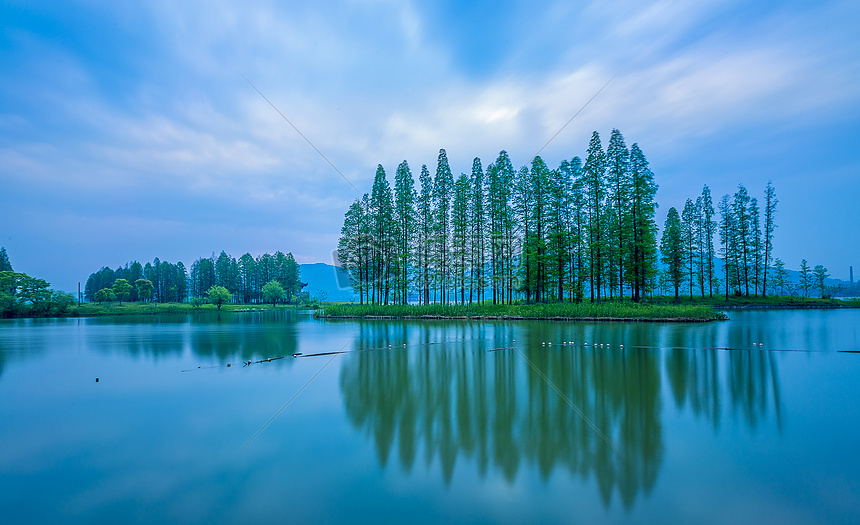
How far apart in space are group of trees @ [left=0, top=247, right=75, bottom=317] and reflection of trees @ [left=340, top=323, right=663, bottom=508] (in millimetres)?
42992

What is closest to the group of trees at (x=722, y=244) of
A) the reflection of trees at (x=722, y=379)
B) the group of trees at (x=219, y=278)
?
the reflection of trees at (x=722, y=379)

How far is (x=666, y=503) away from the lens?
324cm

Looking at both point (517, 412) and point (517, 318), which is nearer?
point (517, 412)

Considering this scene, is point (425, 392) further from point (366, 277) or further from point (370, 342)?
point (366, 277)

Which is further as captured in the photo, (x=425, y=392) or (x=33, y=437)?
(x=425, y=392)

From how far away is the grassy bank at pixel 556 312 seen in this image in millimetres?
20000

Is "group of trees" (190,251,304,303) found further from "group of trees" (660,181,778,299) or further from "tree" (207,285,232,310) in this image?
"group of trees" (660,181,778,299)

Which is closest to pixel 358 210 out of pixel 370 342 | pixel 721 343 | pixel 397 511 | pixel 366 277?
pixel 366 277

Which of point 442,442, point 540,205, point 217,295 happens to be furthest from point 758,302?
point 217,295

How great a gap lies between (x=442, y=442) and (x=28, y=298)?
4935cm

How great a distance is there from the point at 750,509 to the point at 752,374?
6237 mm

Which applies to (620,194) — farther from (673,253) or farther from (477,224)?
(673,253)

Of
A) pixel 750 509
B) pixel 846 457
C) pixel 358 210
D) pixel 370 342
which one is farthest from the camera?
pixel 358 210

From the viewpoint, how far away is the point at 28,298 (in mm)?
36406
